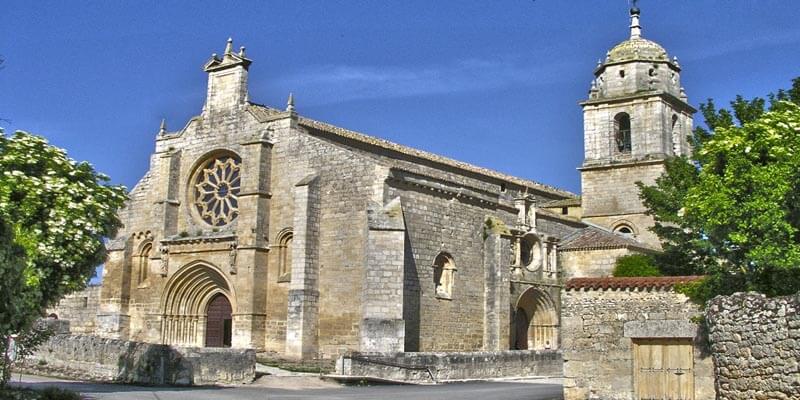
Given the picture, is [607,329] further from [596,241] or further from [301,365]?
[596,241]

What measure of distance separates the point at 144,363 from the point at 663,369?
38.3 feet

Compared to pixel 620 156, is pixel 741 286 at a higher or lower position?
lower

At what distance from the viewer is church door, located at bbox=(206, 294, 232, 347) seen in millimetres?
31297

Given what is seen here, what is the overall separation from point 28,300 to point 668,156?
29.4 m

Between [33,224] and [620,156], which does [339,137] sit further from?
[33,224]

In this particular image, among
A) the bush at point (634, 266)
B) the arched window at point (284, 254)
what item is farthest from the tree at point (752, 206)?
the arched window at point (284, 254)

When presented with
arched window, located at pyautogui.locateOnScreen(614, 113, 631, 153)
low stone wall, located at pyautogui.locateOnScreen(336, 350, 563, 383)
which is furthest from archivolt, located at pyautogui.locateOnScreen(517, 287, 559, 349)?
arched window, located at pyautogui.locateOnScreen(614, 113, 631, 153)

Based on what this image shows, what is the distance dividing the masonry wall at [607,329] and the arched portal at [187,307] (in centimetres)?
1717

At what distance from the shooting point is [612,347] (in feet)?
53.6

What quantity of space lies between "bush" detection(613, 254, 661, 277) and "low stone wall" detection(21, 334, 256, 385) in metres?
15.2

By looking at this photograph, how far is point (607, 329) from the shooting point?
16438mm

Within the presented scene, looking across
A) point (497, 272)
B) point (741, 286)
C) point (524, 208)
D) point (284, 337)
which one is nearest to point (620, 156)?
point (524, 208)

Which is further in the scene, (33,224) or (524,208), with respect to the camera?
(524,208)

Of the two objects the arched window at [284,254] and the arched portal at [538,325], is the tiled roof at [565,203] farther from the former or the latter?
the arched window at [284,254]
